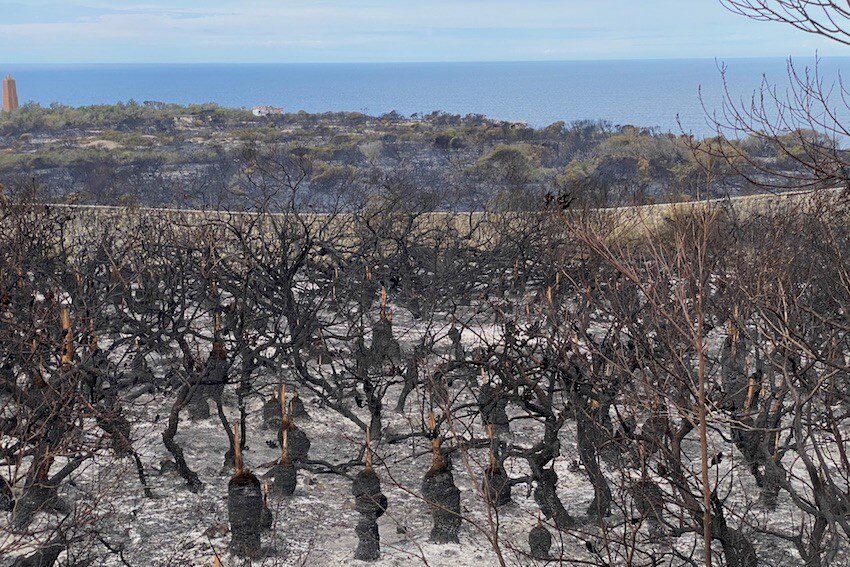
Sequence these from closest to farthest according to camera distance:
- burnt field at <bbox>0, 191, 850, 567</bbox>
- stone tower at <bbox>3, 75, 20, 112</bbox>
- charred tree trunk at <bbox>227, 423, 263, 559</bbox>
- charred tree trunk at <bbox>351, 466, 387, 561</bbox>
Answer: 1. burnt field at <bbox>0, 191, 850, 567</bbox>
2. charred tree trunk at <bbox>227, 423, 263, 559</bbox>
3. charred tree trunk at <bbox>351, 466, 387, 561</bbox>
4. stone tower at <bbox>3, 75, 20, 112</bbox>

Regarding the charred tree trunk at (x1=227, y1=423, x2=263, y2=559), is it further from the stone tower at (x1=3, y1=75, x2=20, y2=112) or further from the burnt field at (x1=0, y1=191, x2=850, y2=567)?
the stone tower at (x1=3, y1=75, x2=20, y2=112)

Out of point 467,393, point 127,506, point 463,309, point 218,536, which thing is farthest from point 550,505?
point 463,309

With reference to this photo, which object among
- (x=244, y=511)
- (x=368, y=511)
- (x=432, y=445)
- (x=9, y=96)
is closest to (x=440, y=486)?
(x=432, y=445)

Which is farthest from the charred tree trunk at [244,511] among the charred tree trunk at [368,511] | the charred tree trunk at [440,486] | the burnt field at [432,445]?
the charred tree trunk at [440,486]

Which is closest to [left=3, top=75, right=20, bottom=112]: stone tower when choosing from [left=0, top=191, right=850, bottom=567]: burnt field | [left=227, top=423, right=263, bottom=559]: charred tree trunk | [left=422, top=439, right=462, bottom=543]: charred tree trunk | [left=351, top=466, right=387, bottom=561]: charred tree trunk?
[left=0, top=191, right=850, bottom=567]: burnt field

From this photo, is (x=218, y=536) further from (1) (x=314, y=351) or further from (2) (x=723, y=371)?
(2) (x=723, y=371)

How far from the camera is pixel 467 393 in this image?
16.6 metres

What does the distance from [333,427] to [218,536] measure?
4.34m

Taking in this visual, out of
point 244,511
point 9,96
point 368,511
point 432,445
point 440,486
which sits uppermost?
point 9,96

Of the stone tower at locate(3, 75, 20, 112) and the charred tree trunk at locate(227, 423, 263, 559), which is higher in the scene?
the stone tower at locate(3, 75, 20, 112)

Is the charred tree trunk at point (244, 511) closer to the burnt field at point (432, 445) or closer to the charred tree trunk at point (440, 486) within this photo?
the burnt field at point (432, 445)

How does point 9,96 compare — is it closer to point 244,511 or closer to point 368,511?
point 244,511

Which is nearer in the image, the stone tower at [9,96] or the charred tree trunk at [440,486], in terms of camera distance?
the charred tree trunk at [440,486]

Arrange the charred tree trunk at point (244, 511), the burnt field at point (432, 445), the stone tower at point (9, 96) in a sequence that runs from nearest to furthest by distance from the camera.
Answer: the burnt field at point (432, 445)
the charred tree trunk at point (244, 511)
the stone tower at point (9, 96)
